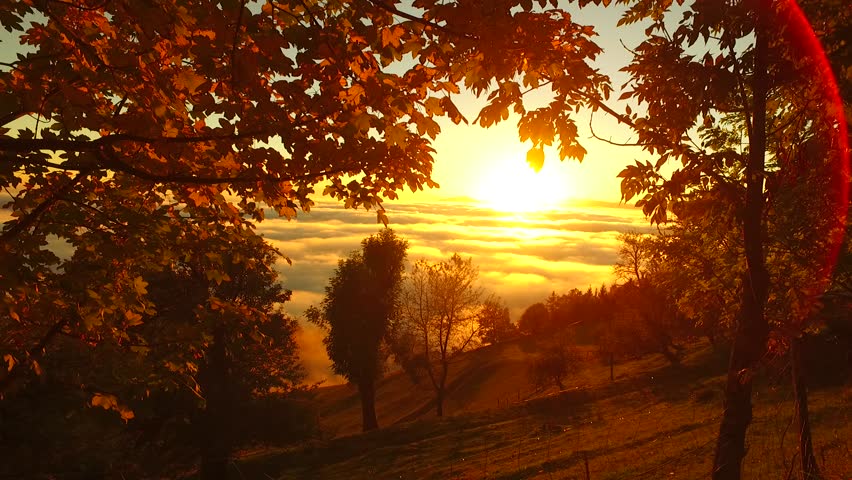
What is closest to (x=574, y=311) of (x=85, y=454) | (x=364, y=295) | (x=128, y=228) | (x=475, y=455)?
(x=364, y=295)

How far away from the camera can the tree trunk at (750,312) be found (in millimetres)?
6070

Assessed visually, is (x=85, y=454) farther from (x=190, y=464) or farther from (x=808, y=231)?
(x=808, y=231)

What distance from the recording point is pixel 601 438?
27.1 meters

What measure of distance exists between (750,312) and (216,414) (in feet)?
91.1

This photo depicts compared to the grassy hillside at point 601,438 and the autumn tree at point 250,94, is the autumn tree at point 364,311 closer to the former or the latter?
the grassy hillside at point 601,438

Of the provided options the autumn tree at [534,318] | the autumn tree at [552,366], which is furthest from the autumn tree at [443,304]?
the autumn tree at [534,318]

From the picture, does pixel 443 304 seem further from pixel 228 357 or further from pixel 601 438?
pixel 228 357

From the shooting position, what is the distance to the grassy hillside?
17.4 metres

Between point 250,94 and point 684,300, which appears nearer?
point 250,94

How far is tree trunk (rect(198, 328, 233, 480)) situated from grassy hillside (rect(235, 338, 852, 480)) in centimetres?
462

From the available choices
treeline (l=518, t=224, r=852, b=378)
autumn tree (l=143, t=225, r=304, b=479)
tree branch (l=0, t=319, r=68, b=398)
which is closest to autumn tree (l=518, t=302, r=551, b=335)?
treeline (l=518, t=224, r=852, b=378)

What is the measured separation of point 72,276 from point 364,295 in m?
37.8

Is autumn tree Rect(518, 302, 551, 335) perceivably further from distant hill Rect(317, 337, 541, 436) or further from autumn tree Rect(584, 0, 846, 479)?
autumn tree Rect(584, 0, 846, 479)

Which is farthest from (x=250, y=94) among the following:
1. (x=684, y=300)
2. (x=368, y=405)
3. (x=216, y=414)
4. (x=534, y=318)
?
(x=534, y=318)
